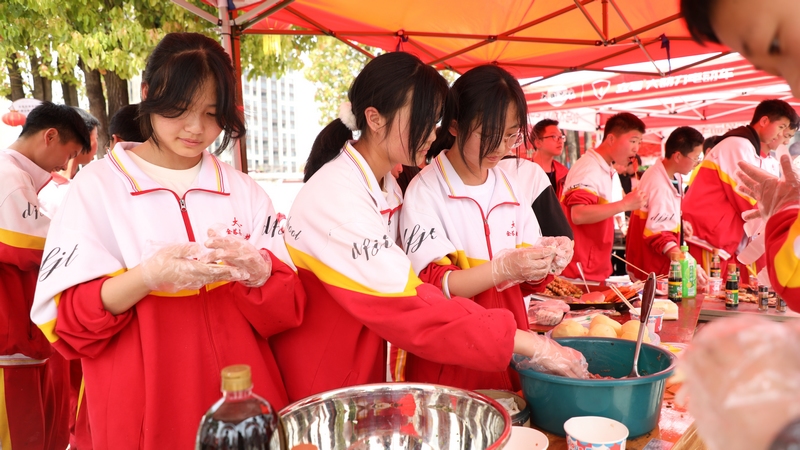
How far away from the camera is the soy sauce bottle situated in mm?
845

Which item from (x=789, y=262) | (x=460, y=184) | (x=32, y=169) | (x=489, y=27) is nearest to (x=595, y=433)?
(x=789, y=262)

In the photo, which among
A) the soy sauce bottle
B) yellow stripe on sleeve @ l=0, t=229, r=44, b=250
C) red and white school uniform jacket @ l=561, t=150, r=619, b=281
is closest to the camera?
the soy sauce bottle

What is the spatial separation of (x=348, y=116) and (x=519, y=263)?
2.39 ft

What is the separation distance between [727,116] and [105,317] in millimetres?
11152

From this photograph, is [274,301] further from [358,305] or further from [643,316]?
[643,316]

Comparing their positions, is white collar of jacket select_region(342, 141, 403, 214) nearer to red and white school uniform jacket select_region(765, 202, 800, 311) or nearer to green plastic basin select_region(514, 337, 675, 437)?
green plastic basin select_region(514, 337, 675, 437)

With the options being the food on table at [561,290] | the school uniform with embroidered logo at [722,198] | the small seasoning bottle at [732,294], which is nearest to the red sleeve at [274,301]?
the food on table at [561,290]

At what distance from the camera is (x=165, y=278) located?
1436mm

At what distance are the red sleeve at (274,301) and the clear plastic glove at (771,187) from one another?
4.37 feet

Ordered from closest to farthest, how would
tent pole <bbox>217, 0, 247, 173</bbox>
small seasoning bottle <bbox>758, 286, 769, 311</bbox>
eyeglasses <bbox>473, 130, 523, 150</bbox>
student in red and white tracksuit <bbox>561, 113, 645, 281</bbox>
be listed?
eyeglasses <bbox>473, 130, 523, 150</bbox> → small seasoning bottle <bbox>758, 286, 769, 311</bbox> → tent pole <bbox>217, 0, 247, 173</bbox> → student in red and white tracksuit <bbox>561, 113, 645, 281</bbox>

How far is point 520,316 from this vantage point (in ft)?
7.02

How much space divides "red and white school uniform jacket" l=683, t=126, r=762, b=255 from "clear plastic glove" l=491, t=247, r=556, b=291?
11.8 ft

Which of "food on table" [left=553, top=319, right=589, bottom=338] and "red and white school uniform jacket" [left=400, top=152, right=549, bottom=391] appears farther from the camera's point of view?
"food on table" [left=553, top=319, right=589, bottom=338]

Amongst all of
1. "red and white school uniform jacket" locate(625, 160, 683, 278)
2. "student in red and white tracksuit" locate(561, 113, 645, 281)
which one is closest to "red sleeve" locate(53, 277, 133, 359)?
"student in red and white tracksuit" locate(561, 113, 645, 281)
